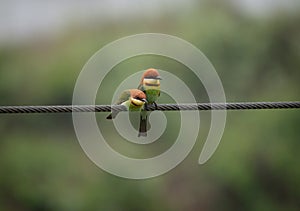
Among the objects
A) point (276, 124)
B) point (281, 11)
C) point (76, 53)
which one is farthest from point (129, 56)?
point (281, 11)

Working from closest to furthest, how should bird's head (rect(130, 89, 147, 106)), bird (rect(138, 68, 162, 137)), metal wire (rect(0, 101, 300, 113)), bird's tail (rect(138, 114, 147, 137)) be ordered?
metal wire (rect(0, 101, 300, 113))
bird's head (rect(130, 89, 147, 106))
bird (rect(138, 68, 162, 137))
bird's tail (rect(138, 114, 147, 137))

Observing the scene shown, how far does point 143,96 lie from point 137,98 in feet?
0.13

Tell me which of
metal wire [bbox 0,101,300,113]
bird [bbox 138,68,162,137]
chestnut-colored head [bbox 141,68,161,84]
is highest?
chestnut-colored head [bbox 141,68,161,84]

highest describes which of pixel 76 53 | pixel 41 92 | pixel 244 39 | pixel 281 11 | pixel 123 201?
pixel 281 11

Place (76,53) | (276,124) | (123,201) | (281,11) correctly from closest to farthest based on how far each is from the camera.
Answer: (123,201)
(276,124)
(76,53)
(281,11)

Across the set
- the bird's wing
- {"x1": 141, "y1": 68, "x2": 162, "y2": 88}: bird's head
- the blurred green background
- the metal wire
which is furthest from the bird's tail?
the blurred green background

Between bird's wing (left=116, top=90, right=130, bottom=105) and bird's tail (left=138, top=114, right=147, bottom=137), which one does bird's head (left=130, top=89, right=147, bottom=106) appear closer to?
bird's wing (left=116, top=90, right=130, bottom=105)

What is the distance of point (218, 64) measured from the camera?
13.2m

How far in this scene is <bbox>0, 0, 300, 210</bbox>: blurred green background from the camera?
11.3 meters

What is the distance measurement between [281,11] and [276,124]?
3.75 m

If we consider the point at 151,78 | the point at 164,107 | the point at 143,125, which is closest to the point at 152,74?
the point at 151,78

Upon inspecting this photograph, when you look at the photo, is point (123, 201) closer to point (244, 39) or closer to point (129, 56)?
point (129, 56)

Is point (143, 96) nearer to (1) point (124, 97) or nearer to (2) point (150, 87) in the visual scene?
(1) point (124, 97)

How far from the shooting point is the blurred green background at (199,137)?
11.3 metres
